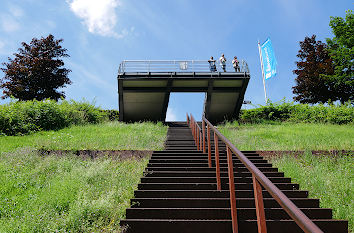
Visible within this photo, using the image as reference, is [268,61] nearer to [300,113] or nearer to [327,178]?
[300,113]

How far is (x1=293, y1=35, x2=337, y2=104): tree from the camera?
27263 millimetres

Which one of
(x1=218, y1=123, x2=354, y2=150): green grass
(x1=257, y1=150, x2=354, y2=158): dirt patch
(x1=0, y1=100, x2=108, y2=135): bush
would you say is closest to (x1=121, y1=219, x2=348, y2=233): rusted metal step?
(x1=257, y1=150, x2=354, y2=158): dirt patch

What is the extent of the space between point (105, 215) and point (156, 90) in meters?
15.0

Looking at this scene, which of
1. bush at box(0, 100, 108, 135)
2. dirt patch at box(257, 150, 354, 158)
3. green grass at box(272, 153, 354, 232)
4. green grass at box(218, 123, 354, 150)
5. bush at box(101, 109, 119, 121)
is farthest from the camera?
bush at box(101, 109, 119, 121)

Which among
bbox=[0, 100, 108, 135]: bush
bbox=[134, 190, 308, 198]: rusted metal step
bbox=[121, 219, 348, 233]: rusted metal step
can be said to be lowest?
bbox=[121, 219, 348, 233]: rusted metal step

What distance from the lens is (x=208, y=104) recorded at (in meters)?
19.6

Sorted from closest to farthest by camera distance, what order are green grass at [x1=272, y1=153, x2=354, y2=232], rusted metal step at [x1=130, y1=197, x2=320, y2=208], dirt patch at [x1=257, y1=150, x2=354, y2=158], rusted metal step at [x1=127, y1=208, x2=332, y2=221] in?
rusted metal step at [x1=127, y1=208, x2=332, y2=221], rusted metal step at [x1=130, y1=197, x2=320, y2=208], green grass at [x1=272, y1=153, x2=354, y2=232], dirt patch at [x1=257, y1=150, x2=354, y2=158]

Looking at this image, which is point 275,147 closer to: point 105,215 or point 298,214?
point 105,215

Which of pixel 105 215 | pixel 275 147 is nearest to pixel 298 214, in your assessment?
pixel 105 215

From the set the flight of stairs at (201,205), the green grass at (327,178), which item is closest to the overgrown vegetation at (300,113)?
the green grass at (327,178)

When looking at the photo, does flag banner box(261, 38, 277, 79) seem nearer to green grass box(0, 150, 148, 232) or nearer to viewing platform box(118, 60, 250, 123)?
viewing platform box(118, 60, 250, 123)

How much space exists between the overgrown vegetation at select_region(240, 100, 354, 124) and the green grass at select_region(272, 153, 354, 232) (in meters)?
10.4

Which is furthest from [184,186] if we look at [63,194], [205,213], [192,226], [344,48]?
[344,48]

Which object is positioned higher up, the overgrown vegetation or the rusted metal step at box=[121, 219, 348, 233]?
the overgrown vegetation
